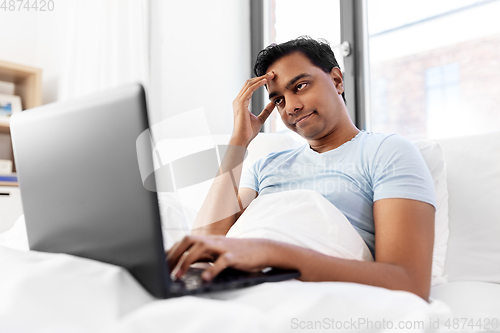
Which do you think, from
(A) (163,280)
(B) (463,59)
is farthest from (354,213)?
(B) (463,59)

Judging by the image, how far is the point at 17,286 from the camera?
452 mm

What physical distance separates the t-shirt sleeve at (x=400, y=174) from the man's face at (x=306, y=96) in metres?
0.21

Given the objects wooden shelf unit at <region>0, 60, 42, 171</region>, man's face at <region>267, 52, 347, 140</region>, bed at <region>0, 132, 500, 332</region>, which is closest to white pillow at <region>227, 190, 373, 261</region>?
bed at <region>0, 132, 500, 332</region>

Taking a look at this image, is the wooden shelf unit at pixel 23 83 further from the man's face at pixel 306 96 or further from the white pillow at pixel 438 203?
the white pillow at pixel 438 203

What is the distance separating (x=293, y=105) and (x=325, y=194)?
0.93 ft

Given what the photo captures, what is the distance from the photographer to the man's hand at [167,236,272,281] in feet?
1.69

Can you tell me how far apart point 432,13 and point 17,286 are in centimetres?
191

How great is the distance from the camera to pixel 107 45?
2.19 m

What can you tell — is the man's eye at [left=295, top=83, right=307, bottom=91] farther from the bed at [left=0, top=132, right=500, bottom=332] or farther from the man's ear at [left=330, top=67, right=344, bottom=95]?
the bed at [left=0, top=132, right=500, bottom=332]

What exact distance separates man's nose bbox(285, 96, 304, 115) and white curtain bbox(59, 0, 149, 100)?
1.31m

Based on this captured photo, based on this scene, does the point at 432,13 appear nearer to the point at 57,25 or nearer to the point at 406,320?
the point at 406,320

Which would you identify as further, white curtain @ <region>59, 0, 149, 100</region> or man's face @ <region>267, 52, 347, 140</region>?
white curtain @ <region>59, 0, 149, 100</region>

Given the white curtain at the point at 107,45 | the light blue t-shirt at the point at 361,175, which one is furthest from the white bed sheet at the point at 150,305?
the white curtain at the point at 107,45

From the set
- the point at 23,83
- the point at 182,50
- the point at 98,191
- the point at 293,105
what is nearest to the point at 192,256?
the point at 98,191
